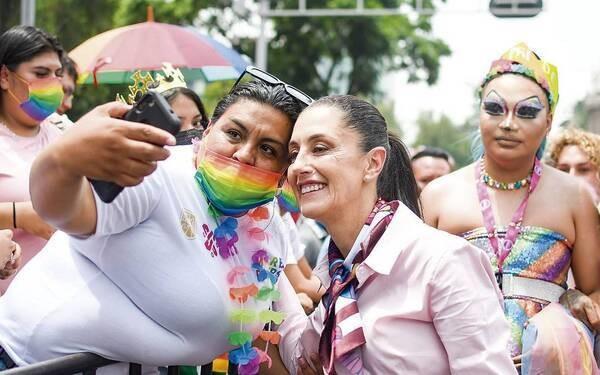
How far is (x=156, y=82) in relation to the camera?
3594mm

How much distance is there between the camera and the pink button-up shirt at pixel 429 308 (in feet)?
7.72

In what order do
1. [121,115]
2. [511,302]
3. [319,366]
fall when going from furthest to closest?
[511,302] → [319,366] → [121,115]

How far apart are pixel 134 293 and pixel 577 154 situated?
13.6ft

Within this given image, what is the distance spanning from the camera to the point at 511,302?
3338 mm

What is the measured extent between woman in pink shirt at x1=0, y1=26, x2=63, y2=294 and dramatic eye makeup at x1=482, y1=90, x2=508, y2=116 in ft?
6.48

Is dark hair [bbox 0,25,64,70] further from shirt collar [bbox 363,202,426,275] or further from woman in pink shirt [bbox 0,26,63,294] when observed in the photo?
shirt collar [bbox 363,202,426,275]

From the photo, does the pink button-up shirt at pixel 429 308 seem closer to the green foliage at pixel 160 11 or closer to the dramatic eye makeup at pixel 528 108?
the dramatic eye makeup at pixel 528 108

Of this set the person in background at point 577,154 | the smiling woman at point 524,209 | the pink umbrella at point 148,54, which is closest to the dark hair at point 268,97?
the smiling woman at point 524,209

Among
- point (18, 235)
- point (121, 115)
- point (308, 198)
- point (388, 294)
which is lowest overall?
point (18, 235)

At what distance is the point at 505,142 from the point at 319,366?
4.56ft

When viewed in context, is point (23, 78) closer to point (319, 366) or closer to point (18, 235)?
point (18, 235)

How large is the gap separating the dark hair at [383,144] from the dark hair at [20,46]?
1.96 m

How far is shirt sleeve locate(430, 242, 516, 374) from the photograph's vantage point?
2344 millimetres

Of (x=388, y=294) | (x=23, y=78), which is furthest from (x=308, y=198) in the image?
(x=23, y=78)
